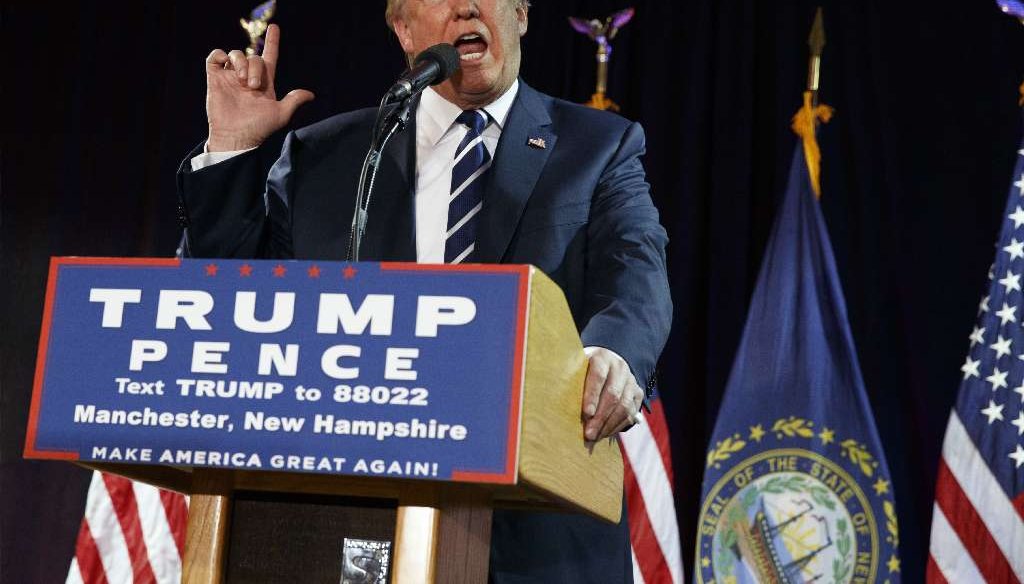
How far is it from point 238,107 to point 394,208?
0.26 metres

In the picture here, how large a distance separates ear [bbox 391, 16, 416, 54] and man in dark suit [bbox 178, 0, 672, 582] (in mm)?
54

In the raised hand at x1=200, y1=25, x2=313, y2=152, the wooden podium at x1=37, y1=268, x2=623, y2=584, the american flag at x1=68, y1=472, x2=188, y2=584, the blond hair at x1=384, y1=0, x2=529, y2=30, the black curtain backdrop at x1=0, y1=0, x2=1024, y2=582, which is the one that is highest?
the black curtain backdrop at x1=0, y1=0, x2=1024, y2=582

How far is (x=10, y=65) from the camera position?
183 inches

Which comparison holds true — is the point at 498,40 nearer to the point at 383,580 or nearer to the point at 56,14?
the point at 383,580

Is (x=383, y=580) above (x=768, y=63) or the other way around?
the other way around

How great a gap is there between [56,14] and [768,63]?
2753 mm

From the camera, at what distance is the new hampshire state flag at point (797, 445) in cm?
351

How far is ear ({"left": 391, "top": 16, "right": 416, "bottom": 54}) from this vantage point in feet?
6.26

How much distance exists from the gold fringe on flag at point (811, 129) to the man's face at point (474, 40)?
7.12 feet

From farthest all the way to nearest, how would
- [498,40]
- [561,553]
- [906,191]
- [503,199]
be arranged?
1. [906,191]
2. [498,40]
3. [503,199]
4. [561,553]

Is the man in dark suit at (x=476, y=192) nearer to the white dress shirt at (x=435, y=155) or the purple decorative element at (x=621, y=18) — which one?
the white dress shirt at (x=435, y=155)

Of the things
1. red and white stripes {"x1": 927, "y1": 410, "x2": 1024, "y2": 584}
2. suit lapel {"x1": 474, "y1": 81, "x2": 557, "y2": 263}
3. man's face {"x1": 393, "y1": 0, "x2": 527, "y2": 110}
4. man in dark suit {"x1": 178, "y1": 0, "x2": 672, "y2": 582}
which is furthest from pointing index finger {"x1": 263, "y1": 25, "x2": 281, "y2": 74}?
red and white stripes {"x1": 927, "y1": 410, "x2": 1024, "y2": 584}

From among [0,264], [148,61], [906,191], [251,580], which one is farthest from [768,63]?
[251,580]

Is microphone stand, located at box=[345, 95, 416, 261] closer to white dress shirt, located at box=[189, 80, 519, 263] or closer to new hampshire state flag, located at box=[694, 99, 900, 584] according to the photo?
white dress shirt, located at box=[189, 80, 519, 263]
